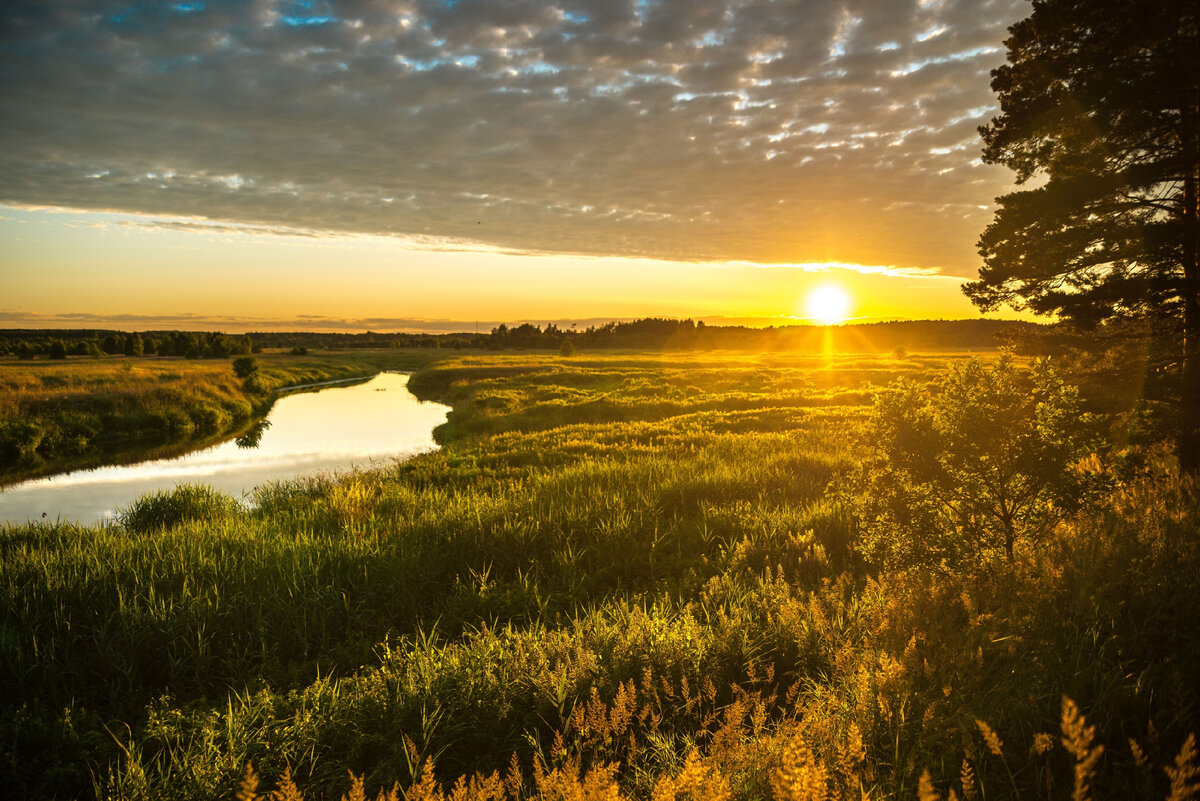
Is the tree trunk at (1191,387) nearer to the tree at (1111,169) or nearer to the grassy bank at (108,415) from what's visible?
the tree at (1111,169)

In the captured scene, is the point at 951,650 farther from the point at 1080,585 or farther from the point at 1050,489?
the point at 1050,489

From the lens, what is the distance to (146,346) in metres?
96.6

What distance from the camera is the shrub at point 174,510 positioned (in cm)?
1168

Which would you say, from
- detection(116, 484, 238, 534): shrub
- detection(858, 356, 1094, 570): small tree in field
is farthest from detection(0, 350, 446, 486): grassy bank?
detection(858, 356, 1094, 570): small tree in field

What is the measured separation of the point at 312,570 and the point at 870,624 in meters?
6.48

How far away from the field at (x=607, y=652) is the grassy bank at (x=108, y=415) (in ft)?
60.0

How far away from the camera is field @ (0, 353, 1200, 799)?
10.3ft

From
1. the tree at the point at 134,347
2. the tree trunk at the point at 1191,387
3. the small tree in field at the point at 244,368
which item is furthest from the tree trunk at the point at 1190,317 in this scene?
the tree at the point at 134,347

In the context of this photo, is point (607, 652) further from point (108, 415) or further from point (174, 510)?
point (108, 415)

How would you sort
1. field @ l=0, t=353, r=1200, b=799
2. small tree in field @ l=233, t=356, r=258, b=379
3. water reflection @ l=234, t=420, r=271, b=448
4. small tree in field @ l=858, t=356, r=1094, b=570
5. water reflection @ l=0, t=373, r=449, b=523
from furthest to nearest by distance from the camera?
small tree in field @ l=233, t=356, r=258, b=379 → water reflection @ l=234, t=420, r=271, b=448 → water reflection @ l=0, t=373, r=449, b=523 → small tree in field @ l=858, t=356, r=1094, b=570 → field @ l=0, t=353, r=1200, b=799

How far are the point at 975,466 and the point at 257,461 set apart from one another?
81.7 feet

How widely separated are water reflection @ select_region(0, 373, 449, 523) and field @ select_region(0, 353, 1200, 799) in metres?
8.86

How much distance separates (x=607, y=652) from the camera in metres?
5.04

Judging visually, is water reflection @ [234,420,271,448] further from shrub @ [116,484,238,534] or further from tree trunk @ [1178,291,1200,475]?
tree trunk @ [1178,291,1200,475]
